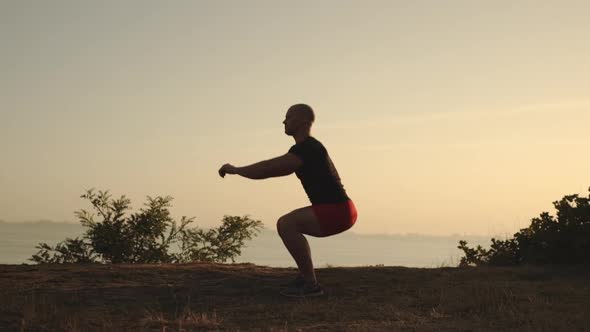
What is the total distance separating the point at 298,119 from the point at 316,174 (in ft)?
2.15

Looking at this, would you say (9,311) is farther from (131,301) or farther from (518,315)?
(518,315)

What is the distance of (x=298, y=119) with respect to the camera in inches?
265

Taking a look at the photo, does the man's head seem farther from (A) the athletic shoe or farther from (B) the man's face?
(A) the athletic shoe

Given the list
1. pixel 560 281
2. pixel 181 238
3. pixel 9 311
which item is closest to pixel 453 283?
pixel 560 281

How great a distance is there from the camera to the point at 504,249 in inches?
396

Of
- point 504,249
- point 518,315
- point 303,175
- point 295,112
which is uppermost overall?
point 295,112

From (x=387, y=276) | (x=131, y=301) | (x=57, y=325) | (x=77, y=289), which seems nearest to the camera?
(x=57, y=325)

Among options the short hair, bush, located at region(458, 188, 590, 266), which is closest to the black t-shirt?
the short hair

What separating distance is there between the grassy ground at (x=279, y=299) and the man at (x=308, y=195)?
0.53 meters

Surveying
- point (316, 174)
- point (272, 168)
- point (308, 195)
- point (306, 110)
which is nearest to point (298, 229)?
point (308, 195)

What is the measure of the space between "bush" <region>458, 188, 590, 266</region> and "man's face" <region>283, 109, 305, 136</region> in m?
4.69

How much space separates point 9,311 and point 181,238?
28.8 ft

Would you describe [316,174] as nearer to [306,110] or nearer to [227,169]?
[306,110]

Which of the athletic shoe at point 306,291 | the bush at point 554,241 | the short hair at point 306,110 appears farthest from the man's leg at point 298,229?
the bush at point 554,241
